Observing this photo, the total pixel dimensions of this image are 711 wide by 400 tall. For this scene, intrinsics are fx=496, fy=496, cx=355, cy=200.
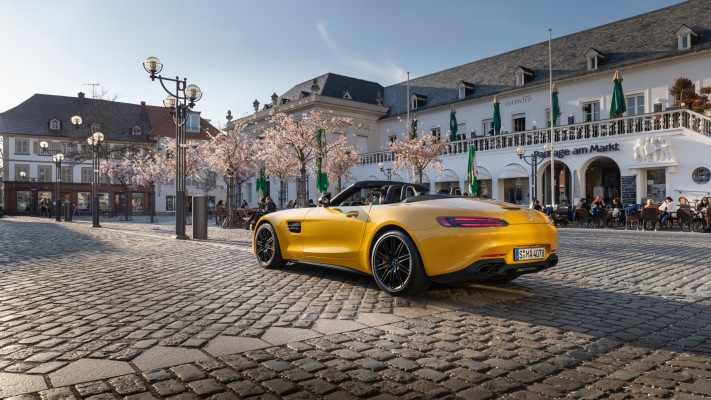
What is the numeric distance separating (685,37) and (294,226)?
1188 inches

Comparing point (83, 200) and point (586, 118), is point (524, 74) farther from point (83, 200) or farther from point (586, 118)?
point (83, 200)

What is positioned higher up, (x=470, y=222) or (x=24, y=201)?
(x=24, y=201)

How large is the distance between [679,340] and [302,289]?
3890 mm

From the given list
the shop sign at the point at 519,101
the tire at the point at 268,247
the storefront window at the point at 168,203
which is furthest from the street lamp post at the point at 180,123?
the storefront window at the point at 168,203

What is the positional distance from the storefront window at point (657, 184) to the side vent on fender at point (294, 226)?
2320cm

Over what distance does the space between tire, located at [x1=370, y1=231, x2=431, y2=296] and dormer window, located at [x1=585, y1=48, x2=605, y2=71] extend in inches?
1237

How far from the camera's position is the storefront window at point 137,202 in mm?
60250

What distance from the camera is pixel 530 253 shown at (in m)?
5.32

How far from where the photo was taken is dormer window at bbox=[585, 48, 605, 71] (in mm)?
31981

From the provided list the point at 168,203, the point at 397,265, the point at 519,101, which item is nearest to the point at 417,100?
the point at 519,101

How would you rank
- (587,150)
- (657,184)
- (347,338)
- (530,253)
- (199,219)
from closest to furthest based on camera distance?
(347,338)
(530,253)
(199,219)
(657,184)
(587,150)

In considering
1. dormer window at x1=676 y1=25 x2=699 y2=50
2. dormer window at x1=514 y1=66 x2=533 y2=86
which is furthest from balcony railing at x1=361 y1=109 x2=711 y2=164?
dormer window at x1=676 y1=25 x2=699 y2=50

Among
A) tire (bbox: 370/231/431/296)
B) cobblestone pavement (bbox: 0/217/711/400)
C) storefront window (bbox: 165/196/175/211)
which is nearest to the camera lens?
cobblestone pavement (bbox: 0/217/711/400)

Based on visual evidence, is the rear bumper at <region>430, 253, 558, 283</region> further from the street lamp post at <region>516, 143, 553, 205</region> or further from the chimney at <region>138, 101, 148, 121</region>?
the chimney at <region>138, 101, 148, 121</region>
